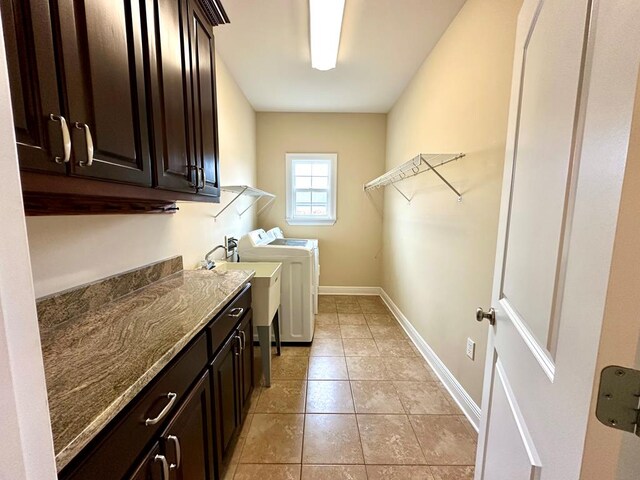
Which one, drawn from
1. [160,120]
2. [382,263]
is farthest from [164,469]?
[382,263]

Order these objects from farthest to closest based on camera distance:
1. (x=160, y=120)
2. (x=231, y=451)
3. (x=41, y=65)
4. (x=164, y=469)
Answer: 1. (x=231, y=451)
2. (x=160, y=120)
3. (x=164, y=469)
4. (x=41, y=65)

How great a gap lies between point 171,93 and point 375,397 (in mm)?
2157

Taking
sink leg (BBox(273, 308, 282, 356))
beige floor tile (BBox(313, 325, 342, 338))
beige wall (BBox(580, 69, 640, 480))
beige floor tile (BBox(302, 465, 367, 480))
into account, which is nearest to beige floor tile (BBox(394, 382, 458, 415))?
beige floor tile (BBox(302, 465, 367, 480))

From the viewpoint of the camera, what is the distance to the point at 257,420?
5.90 ft

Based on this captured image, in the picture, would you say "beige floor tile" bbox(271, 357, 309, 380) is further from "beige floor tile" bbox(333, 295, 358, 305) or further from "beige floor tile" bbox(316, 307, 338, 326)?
"beige floor tile" bbox(333, 295, 358, 305)

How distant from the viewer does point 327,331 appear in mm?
3057

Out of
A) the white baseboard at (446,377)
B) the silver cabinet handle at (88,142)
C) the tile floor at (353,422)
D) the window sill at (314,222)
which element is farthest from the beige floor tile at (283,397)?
the window sill at (314,222)

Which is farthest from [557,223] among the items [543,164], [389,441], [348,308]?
[348,308]

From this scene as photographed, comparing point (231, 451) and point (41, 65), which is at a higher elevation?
point (41, 65)

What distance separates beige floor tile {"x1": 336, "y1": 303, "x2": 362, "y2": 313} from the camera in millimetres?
3652

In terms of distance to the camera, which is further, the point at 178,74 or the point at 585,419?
the point at 178,74

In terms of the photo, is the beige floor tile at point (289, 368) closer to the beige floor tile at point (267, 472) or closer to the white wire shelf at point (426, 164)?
the beige floor tile at point (267, 472)

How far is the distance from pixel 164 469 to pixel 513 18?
2.28m

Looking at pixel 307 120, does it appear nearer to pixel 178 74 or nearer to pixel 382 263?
pixel 382 263
